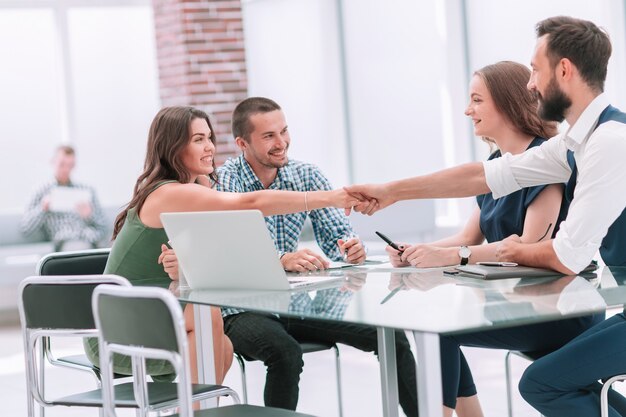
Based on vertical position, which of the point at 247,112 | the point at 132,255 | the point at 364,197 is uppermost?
the point at 247,112

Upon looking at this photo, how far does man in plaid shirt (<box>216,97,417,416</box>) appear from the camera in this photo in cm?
306

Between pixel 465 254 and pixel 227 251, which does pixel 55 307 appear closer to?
pixel 227 251

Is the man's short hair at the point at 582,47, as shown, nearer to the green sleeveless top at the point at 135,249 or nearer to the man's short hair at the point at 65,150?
the green sleeveless top at the point at 135,249

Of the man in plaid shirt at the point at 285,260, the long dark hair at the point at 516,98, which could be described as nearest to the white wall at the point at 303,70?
the man in plaid shirt at the point at 285,260

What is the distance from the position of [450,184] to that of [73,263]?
4.38 feet

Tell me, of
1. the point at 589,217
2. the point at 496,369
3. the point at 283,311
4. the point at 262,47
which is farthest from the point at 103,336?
the point at 262,47

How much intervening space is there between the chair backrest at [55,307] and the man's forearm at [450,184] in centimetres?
99

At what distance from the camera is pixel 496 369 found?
4.96 m

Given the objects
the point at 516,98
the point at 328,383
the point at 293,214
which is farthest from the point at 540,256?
the point at 328,383

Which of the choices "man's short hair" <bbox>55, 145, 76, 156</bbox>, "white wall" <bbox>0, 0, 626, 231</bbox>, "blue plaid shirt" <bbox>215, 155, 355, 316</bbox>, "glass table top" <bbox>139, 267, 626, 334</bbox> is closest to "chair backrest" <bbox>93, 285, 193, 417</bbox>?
"glass table top" <bbox>139, 267, 626, 334</bbox>

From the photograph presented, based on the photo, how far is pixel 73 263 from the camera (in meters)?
3.43

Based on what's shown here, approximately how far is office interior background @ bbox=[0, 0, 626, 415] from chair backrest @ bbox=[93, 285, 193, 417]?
18.7ft

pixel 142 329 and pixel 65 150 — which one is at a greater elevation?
pixel 65 150

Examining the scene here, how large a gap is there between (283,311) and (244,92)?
627 centimetres
